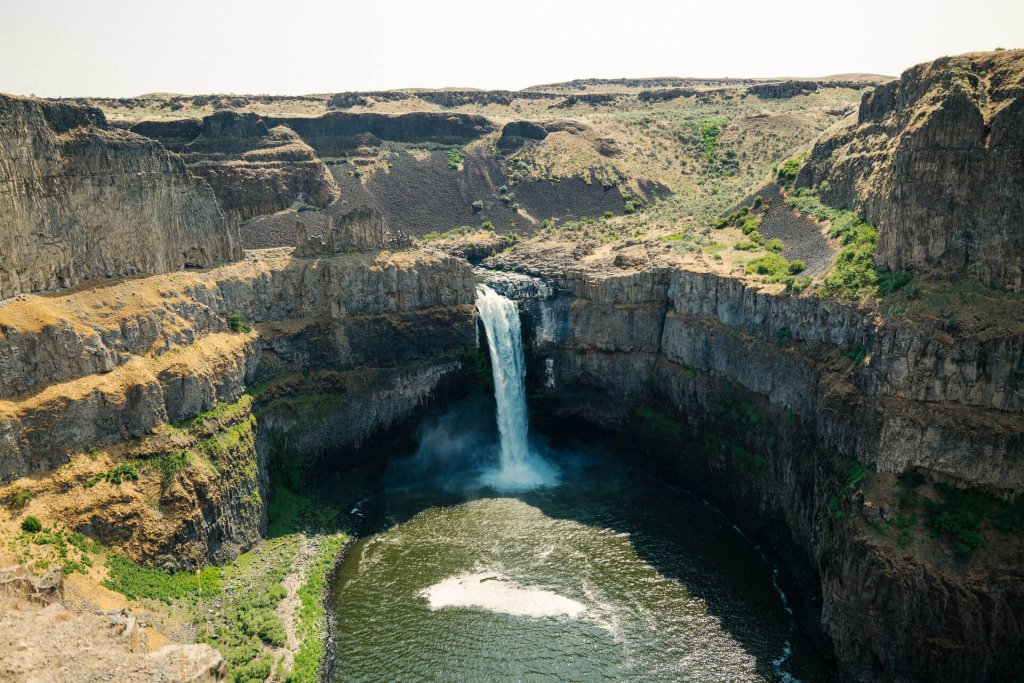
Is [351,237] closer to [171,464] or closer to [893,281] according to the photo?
[171,464]

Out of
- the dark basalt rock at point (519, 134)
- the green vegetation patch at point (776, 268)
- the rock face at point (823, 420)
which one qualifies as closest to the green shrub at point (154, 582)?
the rock face at point (823, 420)

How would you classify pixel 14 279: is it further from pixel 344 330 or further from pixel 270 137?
pixel 270 137

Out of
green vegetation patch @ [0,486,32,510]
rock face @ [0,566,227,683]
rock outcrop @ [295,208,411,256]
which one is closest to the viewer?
rock face @ [0,566,227,683]

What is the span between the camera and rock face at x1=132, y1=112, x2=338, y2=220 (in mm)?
85062

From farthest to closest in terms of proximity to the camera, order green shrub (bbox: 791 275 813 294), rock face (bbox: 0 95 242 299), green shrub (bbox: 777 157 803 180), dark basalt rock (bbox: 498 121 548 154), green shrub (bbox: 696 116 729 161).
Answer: green shrub (bbox: 696 116 729 161), dark basalt rock (bbox: 498 121 548 154), green shrub (bbox: 777 157 803 180), green shrub (bbox: 791 275 813 294), rock face (bbox: 0 95 242 299)

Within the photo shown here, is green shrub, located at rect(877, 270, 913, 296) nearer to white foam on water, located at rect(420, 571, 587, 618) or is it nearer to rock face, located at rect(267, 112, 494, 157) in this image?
white foam on water, located at rect(420, 571, 587, 618)

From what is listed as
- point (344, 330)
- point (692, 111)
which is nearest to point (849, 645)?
point (344, 330)

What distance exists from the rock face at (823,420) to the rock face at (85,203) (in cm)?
2724

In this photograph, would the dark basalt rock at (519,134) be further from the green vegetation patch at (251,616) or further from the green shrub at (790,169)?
the green vegetation patch at (251,616)

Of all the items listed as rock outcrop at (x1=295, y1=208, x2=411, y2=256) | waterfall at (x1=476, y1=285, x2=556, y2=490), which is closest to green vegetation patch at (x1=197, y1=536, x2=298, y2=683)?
waterfall at (x1=476, y1=285, x2=556, y2=490)

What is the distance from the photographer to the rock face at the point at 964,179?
4134cm

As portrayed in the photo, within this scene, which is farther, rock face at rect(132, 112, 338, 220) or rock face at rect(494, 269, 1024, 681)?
rock face at rect(132, 112, 338, 220)

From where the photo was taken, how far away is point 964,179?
4275cm

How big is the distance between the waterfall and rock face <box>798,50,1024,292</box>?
2985cm
